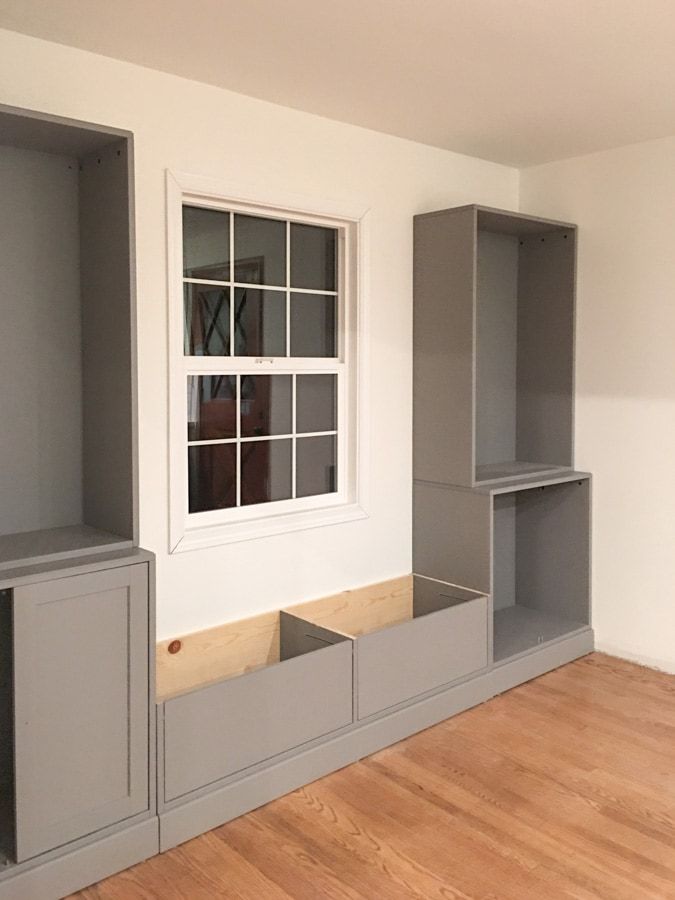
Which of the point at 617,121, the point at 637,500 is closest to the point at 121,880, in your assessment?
the point at 637,500

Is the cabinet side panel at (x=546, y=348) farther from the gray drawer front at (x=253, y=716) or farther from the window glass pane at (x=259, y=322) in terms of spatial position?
the gray drawer front at (x=253, y=716)

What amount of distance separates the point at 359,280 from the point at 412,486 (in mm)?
1063

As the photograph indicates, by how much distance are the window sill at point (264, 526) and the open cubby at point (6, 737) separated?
813mm

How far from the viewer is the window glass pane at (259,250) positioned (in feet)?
11.9

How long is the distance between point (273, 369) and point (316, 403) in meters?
0.33

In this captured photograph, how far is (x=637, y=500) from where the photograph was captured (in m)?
4.38

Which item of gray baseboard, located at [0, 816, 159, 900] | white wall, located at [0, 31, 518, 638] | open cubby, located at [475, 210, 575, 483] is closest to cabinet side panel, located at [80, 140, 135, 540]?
white wall, located at [0, 31, 518, 638]

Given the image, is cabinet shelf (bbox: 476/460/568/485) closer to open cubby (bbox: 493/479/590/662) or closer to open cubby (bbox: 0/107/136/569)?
open cubby (bbox: 493/479/590/662)

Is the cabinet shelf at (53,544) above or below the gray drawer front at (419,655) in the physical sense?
above

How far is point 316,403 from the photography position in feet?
13.1

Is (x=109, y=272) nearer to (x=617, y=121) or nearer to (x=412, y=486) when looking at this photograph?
(x=412, y=486)

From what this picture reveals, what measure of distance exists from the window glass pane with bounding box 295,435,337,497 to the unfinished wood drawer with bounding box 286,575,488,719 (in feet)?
1.69

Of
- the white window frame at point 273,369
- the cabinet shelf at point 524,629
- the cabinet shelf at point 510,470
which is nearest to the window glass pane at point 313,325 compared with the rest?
the white window frame at point 273,369

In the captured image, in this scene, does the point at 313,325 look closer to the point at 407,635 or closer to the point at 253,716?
the point at 407,635
